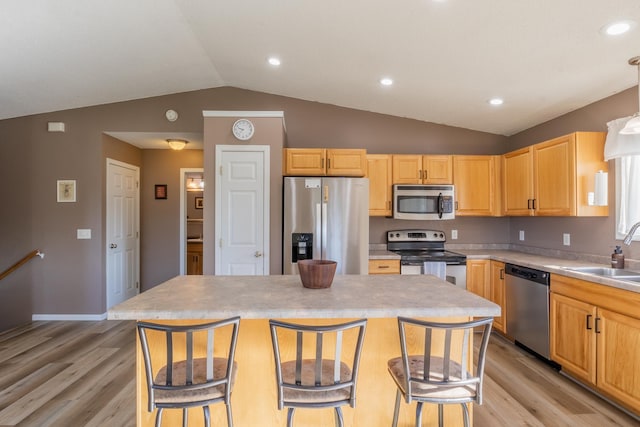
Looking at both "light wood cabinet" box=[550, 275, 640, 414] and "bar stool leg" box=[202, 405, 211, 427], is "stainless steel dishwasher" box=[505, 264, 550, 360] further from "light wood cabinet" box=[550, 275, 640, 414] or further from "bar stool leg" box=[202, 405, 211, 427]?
"bar stool leg" box=[202, 405, 211, 427]

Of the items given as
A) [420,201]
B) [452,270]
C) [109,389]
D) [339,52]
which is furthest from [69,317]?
[452,270]

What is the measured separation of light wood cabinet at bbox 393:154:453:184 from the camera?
14.1 feet

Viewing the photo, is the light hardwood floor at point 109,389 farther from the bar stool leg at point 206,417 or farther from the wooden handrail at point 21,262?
the bar stool leg at point 206,417

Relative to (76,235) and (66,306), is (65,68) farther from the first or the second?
(66,306)

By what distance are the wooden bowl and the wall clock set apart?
224 cm

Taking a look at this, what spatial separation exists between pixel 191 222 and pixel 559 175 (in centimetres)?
606

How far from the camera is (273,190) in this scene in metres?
3.83

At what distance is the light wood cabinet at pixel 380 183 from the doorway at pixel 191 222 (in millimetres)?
2894

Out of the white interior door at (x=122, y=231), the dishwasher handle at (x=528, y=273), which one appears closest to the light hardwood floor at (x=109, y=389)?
the dishwasher handle at (x=528, y=273)

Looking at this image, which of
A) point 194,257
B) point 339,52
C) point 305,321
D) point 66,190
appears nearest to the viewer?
point 305,321

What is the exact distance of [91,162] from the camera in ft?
14.7

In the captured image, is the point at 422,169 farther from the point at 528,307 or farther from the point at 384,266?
the point at 528,307

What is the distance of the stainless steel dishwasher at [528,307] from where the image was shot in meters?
3.07

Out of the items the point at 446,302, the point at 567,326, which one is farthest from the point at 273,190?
the point at 567,326
